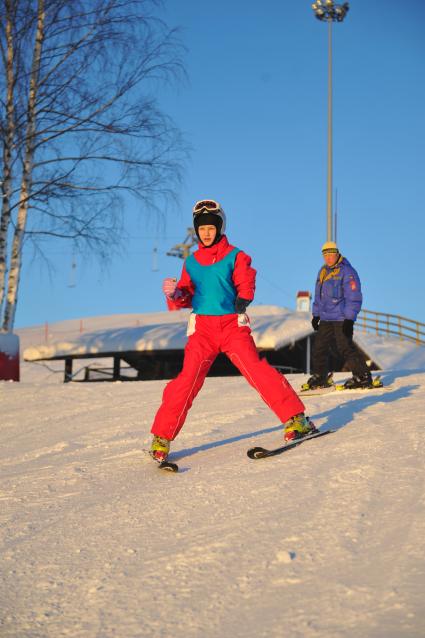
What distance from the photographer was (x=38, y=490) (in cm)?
435

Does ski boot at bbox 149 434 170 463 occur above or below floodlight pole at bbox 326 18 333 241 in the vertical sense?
below

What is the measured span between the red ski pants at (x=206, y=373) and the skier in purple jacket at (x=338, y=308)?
11.5ft

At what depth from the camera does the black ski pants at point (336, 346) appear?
8477 mm

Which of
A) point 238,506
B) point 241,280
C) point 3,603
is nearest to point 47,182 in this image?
point 241,280

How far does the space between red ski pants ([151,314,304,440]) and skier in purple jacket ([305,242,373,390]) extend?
11.5ft

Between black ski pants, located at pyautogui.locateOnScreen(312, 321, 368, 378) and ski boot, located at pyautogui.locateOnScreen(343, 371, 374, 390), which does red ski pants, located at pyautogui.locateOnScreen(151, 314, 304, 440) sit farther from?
ski boot, located at pyautogui.locateOnScreen(343, 371, 374, 390)

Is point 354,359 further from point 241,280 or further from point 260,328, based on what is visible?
point 260,328

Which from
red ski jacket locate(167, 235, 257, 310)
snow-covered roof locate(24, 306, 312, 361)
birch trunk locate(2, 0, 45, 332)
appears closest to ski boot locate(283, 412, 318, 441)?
red ski jacket locate(167, 235, 257, 310)

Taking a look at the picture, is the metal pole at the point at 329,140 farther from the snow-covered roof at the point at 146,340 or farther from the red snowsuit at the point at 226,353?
the red snowsuit at the point at 226,353

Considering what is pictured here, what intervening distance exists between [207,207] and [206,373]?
1144mm

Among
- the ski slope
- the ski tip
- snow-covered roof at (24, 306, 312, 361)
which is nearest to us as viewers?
the ski slope

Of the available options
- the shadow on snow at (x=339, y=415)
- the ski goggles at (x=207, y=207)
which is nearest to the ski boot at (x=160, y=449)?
the shadow on snow at (x=339, y=415)

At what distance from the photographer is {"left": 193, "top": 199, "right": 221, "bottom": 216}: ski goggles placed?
4898 mm

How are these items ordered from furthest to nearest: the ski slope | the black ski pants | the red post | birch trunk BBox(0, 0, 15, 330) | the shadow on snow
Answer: the red post, birch trunk BBox(0, 0, 15, 330), the black ski pants, the shadow on snow, the ski slope
